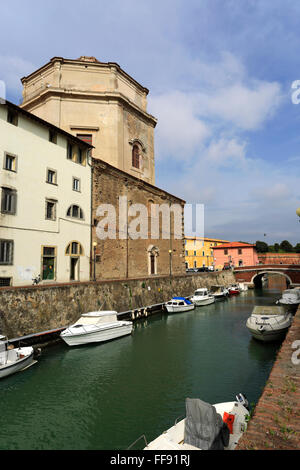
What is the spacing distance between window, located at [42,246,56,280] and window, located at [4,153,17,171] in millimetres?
6040

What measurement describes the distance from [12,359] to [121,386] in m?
5.49

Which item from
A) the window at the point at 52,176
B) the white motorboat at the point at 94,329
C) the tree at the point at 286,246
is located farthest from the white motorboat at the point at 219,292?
the tree at the point at 286,246

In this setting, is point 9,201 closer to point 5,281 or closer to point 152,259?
point 5,281

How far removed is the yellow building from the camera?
261ft

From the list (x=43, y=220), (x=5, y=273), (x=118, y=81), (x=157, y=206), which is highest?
(x=118, y=81)

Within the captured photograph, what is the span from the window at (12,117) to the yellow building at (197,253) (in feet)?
209

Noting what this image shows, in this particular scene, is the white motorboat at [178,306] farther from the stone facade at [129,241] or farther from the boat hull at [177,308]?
the stone facade at [129,241]

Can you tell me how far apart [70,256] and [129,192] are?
11712 millimetres

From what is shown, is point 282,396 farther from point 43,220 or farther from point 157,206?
point 157,206

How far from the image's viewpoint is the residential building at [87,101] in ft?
99.8

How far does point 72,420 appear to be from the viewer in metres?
9.48
